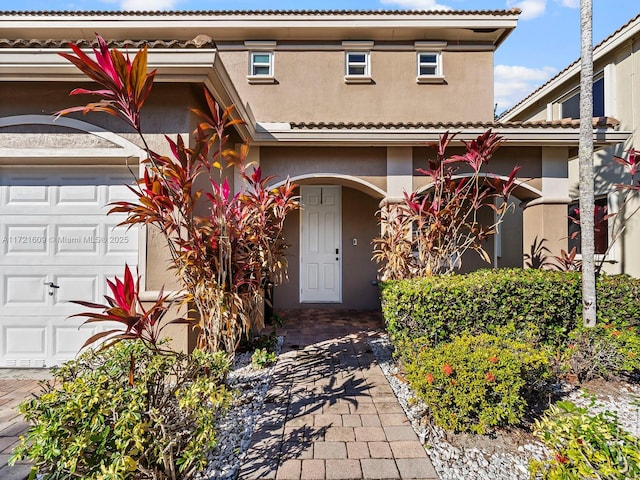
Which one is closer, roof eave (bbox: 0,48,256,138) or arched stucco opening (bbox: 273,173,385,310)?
roof eave (bbox: 0,48,256,138)

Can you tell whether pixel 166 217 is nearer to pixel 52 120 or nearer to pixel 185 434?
pixel 185 434

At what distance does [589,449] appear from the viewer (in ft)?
6.02

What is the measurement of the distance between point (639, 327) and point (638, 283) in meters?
0.65

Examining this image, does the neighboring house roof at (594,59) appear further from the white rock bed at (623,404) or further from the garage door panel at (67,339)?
the garage door panel at (67,339)

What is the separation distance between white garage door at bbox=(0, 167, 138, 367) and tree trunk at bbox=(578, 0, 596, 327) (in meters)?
6.51

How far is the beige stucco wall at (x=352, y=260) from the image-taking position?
29.6ft

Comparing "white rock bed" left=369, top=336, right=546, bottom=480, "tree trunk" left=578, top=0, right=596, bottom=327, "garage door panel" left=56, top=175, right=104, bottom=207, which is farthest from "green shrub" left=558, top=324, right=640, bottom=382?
"garage door panel" left=56, top=175, right=104, bottom=207

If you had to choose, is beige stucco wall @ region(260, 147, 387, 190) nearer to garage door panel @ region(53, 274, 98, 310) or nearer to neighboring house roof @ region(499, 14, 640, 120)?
garage door panel @ region(53, 274, 98, 310)

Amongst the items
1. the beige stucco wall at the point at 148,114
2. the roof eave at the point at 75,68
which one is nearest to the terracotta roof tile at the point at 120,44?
the roof eave at the point at 75,68

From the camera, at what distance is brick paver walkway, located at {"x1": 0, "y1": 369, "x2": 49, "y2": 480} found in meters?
2.82

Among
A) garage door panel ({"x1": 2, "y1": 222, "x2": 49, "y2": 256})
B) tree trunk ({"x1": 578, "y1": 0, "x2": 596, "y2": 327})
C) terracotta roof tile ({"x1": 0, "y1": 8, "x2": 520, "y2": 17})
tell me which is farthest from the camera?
terracotta roof tile ({"x1": 0, "y1": 8, "x2": 520, "y2": 17})

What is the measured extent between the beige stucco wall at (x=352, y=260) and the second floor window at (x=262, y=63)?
4.13m

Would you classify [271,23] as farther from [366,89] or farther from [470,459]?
[470,459]

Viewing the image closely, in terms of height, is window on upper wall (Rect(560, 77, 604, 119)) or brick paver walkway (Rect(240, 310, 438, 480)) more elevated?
window on upper wall (Rect(560, 77, 604, 119))
